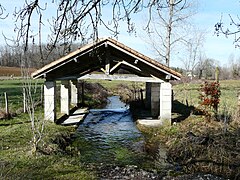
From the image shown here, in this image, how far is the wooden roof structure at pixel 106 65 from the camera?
13359mm

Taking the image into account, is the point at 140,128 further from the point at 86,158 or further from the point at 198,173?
the point at 198,173

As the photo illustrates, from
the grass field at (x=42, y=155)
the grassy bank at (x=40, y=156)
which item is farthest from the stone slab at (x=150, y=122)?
the grassy bank at (x=40, y=156)

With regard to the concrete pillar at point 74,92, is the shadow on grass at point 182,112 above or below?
below

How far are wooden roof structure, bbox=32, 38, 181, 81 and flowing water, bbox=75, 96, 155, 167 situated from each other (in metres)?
2.52

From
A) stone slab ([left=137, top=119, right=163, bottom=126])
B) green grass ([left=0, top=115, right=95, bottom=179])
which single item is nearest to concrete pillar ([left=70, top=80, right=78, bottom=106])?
stone slab ([left=137, top=119, right=163, bottom=126])

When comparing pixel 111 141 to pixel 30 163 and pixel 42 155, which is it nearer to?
pixel 42 155

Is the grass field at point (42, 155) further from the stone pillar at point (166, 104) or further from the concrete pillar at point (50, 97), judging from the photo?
the stone pillar at point (166, 104)

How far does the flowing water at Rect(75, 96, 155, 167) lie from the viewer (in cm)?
965

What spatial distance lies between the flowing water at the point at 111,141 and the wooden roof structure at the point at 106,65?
2518mm

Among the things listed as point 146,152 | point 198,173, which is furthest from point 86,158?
point 198,173

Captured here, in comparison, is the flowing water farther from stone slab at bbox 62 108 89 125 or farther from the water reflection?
stone slab at bbox 62 108 89 125

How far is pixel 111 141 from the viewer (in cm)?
1211

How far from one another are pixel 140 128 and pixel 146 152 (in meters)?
4.04

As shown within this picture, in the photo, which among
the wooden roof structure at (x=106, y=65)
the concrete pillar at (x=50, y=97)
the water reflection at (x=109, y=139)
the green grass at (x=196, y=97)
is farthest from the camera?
the green grass at (x=196, y=97)
